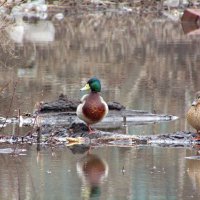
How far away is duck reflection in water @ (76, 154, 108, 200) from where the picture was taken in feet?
25.6

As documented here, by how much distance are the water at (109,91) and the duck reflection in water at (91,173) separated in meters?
0.01

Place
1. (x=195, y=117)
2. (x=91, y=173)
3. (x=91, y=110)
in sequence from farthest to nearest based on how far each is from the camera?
(x=91, y=110) < (x=195, y=117) < (x=91, y=173)

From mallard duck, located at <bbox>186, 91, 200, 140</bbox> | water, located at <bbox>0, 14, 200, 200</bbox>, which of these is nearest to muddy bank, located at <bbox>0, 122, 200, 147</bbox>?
mallard duck, located at <bbox>186, 91, 200, 140</bbox>

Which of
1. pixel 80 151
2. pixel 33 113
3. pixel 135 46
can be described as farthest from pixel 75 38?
pixel 80 151

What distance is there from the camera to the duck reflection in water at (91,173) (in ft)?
25.6

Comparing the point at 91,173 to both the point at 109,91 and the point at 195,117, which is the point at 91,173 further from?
the point at 109,91

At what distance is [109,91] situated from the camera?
598 inches

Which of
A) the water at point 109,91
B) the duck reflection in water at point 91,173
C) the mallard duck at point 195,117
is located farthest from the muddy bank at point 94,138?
the duck reflection in water at point 91,173

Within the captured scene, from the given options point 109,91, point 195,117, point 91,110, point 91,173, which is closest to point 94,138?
point 91,110

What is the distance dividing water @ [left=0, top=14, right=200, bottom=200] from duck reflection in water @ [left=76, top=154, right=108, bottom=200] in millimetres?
12

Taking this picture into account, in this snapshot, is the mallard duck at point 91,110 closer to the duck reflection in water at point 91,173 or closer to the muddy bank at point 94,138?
the muddy bank at point 94,138

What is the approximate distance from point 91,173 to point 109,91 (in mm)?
6536

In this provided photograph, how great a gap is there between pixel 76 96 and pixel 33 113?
2289 millimetres

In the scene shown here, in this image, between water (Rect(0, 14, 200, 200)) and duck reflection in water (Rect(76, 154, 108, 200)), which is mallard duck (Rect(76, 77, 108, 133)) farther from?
duck reflection in water (Rect(76, 154, 108, 200))
